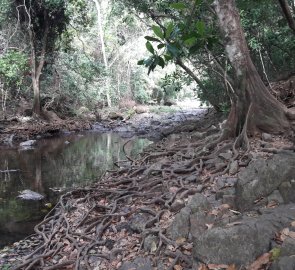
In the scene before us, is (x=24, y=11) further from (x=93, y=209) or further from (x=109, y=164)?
(x=93, y=209)

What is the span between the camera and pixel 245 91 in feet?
24.0

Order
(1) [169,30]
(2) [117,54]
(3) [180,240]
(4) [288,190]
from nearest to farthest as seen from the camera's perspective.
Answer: (1) [169,30], (4) [288,190], (3) [180,240], (2) [117,54]

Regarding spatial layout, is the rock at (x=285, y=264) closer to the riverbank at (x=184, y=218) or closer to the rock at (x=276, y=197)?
the riverbank at (x=184, y=218)

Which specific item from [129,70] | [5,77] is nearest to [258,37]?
[5,77]

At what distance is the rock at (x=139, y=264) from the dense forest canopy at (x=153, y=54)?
2406 mm

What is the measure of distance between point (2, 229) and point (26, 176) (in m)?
3.85

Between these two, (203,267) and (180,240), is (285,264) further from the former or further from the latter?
(180,240)

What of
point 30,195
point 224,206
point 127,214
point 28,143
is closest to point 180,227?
point 224,206

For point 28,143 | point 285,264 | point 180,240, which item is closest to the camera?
point 285,264

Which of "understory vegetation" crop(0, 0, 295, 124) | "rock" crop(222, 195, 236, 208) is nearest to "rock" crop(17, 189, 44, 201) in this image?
"understory vegetation" crop(0, 0, 295, 124)

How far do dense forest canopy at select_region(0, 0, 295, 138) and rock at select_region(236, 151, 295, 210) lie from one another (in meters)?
1.78

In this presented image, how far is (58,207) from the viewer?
768cm

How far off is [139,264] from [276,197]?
6.15 feet

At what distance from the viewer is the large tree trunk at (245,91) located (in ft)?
23.4
